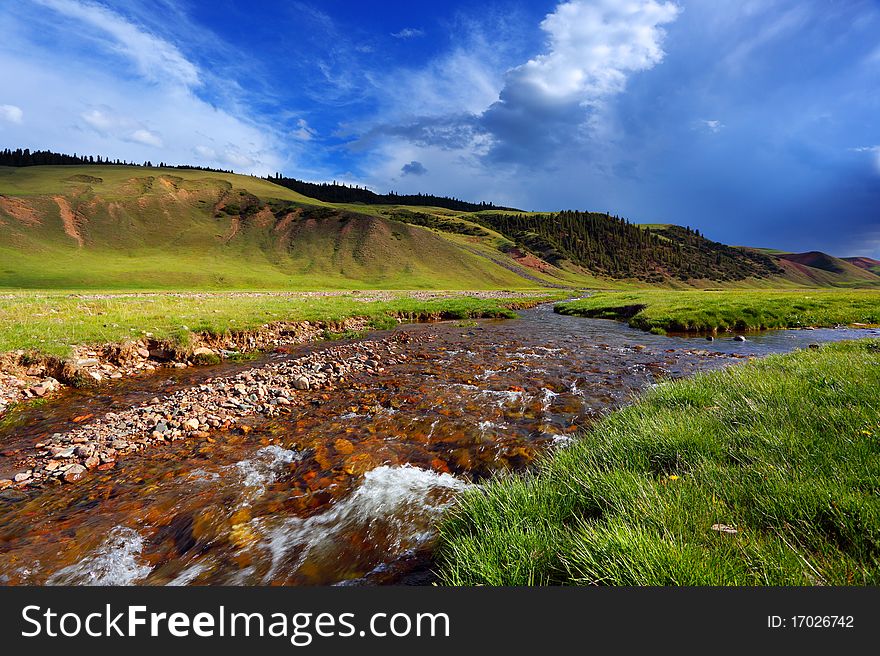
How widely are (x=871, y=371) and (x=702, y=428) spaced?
4.08m

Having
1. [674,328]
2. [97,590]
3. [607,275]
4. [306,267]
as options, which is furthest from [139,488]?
[607,275]

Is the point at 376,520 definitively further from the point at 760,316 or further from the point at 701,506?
the point at 760,316

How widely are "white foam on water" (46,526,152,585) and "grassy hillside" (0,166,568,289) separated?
7635 centimetres

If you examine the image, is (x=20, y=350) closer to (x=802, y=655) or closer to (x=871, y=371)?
(x=802, y=655)

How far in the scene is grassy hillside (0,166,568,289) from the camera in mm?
74000

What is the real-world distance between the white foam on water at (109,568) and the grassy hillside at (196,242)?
76.4 m

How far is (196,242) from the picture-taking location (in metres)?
100

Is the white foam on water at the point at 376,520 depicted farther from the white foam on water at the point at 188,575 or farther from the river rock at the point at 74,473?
the river rock at the point at 74,473

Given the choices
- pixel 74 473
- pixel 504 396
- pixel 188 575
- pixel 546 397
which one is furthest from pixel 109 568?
pixel 546 397

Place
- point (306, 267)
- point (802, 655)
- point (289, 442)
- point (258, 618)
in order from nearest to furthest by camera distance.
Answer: point (802, 655)
point (258, 618)
point (289, 442)
point (306, 267)

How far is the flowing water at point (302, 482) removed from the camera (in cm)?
426

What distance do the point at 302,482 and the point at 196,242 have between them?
391 ft

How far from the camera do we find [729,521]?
2828 mm

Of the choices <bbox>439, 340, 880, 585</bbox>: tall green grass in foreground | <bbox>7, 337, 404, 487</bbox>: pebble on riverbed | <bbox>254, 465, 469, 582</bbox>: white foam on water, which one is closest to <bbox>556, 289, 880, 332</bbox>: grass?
<bbox>439, 340, 880, 585</bbox>: tall green grass in foreground
